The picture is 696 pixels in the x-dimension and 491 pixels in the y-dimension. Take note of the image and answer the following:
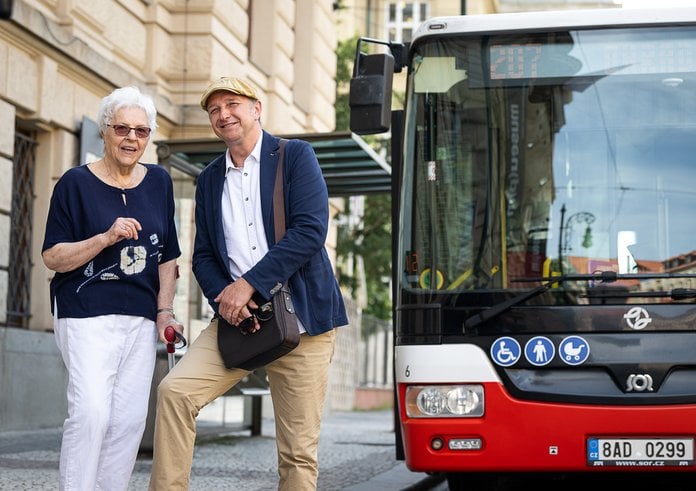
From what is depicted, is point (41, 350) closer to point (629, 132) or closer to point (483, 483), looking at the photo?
point (483, 483)

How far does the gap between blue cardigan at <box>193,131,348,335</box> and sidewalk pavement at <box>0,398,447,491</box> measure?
3048mm

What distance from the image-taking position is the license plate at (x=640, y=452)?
21.8 ft

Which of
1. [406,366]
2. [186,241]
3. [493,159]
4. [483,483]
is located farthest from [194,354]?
[186,241]

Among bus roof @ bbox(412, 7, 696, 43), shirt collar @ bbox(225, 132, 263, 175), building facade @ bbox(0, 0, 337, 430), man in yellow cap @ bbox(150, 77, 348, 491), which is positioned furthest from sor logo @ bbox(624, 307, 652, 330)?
building facade @ bbox(0, 0, 337, 430)

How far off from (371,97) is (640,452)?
234cm

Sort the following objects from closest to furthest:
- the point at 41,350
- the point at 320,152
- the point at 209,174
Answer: the point at 209,174
the point at 320,152
the point at 41,350

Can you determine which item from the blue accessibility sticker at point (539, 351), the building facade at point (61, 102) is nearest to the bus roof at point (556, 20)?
the blue accessibility sticker at point (539, 351)

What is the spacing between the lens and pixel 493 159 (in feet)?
23.7

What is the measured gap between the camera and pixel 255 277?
5.21 m

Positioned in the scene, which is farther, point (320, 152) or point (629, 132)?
point (320, 152)

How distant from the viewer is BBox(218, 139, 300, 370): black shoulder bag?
523cm

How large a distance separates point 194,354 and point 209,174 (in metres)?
0.76

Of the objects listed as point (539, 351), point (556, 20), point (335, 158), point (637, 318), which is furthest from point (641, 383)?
point (335, 158)

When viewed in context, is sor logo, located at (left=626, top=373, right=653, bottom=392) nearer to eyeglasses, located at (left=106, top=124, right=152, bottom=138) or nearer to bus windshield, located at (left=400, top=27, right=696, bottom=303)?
bus windshield, located at (left=400, top=27, right=696, bottom=303)
